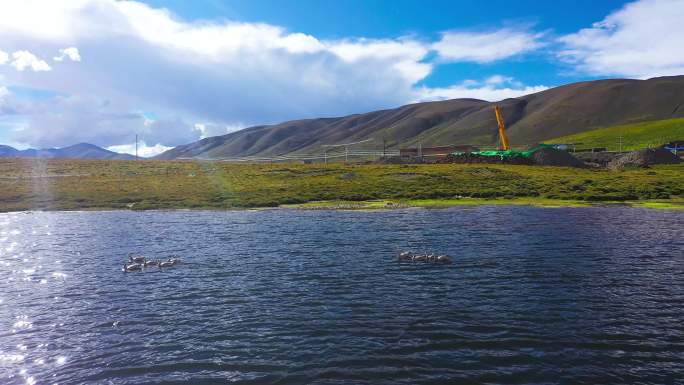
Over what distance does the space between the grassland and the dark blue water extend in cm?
3842

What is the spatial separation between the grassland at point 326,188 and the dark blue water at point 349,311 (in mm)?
38424

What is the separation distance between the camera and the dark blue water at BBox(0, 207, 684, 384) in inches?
663

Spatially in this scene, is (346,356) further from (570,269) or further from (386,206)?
(386,206)

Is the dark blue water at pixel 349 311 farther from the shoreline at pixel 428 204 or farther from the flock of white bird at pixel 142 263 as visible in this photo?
the shoreline at pixel 428 204

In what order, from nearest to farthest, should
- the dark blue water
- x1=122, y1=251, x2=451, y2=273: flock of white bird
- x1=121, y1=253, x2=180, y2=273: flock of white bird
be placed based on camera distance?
the dark blue water
x1=121, y1=253, x2=180, y2=273: flock of white bird
x1=122, y1=251, x2=451, y2=273: flock of white bird

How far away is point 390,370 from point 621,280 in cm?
1769

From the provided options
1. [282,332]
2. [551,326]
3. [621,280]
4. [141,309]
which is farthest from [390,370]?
[621,280]

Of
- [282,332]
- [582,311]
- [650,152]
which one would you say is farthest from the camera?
[650,152]

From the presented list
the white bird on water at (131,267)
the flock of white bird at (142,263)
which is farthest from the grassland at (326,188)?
the white bird on water at (131,267)

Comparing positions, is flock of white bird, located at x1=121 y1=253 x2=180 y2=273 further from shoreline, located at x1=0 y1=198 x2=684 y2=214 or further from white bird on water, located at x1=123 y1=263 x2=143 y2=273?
shoreline, located at x1=0 y1=198 x2=684 y2=214

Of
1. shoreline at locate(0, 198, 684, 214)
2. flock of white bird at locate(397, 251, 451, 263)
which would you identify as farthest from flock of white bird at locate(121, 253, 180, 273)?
shoreline at locate(0, 198, 684, 214)

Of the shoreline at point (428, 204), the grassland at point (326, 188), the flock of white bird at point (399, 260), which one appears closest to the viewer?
the flock of white bird at point (399, 260)

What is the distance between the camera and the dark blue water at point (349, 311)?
1684cm

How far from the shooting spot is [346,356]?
17.7 meters
